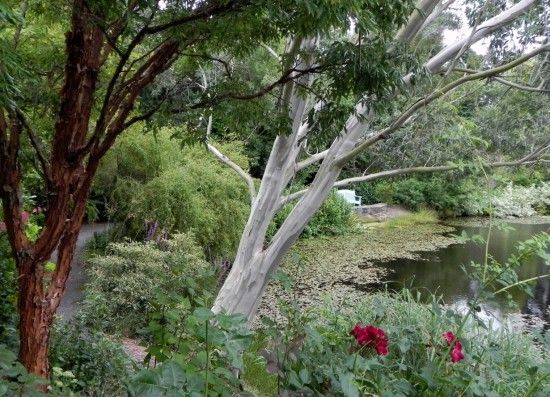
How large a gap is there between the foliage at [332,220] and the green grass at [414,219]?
192 cm

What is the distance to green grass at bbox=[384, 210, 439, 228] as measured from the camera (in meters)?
17.1

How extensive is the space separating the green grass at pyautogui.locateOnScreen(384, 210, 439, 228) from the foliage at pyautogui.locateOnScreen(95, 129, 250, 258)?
350 inches

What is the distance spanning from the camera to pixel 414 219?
17891mm

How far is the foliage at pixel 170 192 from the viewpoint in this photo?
8.16m

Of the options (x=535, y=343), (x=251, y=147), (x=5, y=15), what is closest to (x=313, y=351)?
(x=5, y=15)

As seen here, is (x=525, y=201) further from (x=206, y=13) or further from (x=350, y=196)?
(x=206, y=13)

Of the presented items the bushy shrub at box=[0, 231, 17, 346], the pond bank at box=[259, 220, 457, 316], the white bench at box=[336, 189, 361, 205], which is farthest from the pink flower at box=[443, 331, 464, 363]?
the white bench at box=[336, 189, 361, 205]

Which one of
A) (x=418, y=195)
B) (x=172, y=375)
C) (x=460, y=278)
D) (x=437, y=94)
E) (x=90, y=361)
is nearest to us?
(x=172, y=375)

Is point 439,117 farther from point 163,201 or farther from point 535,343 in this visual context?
point 163,201

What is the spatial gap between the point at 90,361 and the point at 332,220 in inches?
491

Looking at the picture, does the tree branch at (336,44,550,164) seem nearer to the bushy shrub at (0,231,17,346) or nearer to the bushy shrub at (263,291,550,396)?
the bushy shrub at (263,291,550,396)

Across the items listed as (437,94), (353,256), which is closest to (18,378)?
(437,94)

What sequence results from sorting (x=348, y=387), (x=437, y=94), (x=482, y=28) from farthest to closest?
1. (x=482, y=28)
2. (x=437, y=94)
3. (x=348, y=387)

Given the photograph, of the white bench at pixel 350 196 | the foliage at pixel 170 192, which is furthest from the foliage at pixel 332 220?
the foliage at pixel 170 192
